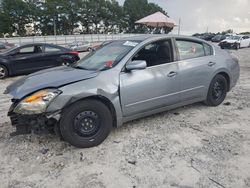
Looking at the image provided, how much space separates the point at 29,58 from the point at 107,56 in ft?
19.2

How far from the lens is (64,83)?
3061 mm

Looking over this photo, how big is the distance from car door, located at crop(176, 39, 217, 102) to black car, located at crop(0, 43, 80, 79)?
17.0 feet

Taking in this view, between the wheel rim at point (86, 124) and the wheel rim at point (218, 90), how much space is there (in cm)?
258

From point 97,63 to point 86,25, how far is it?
190 feet

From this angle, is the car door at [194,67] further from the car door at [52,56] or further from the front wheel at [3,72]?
the front wheel at [3,72]

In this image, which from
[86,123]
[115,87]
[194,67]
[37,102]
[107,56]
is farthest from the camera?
[194,67]

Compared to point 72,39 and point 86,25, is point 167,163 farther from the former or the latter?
point 86,25

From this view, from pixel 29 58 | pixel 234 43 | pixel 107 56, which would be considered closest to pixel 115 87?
pixel 107 56

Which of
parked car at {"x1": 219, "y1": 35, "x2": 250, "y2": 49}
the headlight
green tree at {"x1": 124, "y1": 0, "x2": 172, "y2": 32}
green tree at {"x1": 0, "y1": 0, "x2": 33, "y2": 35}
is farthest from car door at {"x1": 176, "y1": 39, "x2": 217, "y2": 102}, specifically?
green tree at {"x1": 124, "y1": 0, "x2": 172, "y2": 32}

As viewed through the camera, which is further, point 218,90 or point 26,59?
point 26,59

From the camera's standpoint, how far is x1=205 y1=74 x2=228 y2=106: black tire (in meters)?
4.57

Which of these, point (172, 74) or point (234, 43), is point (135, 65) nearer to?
point (172, 74)

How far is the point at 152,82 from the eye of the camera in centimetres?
363

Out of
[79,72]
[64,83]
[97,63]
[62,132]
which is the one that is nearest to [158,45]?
[97,63]
